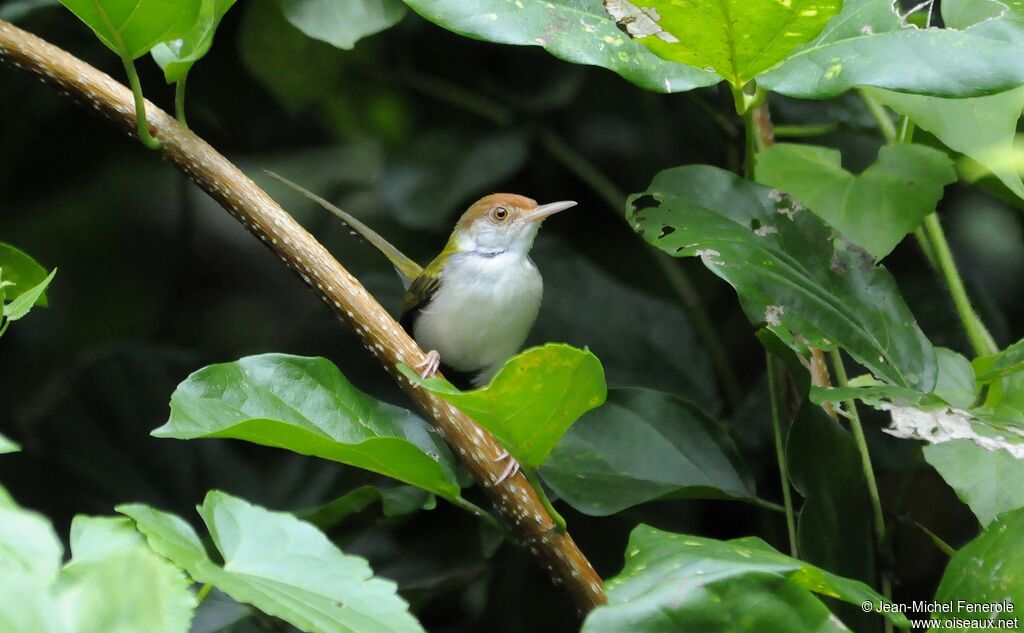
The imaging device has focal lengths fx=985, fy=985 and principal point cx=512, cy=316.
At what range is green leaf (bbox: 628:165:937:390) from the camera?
1528 mm

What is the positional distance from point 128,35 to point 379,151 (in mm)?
1379

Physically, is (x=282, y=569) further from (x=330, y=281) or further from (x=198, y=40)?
(x=198, y=40)

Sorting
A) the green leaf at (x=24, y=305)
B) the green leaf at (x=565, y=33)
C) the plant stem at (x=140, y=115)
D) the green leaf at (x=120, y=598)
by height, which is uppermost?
the green leaf at (x=565, y=33)

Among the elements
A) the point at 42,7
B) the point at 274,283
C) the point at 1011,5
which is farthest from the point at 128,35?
the point at 274,283

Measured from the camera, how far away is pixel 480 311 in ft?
7.59

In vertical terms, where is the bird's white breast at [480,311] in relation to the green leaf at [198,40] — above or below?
below

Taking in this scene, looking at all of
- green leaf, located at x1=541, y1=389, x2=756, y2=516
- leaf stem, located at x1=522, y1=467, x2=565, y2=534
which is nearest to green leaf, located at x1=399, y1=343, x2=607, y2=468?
leaf stem, located at x1=522, y1=467, x2=565, y2=534

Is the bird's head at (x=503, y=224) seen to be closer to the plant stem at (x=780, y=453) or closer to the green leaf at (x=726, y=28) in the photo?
the plant stem at (x=780, y=453)

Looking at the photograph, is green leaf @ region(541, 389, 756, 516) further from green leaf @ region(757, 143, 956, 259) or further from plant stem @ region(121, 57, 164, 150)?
plant stem @ region(121, 57, 164, 150)

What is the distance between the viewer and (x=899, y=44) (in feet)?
4.78

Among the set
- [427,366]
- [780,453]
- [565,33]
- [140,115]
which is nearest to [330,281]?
[427,366]

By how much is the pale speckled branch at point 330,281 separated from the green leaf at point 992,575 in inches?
19.2

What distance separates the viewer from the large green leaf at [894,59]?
137 centimetres

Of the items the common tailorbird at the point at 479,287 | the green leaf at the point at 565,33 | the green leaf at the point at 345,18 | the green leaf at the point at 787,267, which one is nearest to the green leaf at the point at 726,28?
the green leaf at the point at 565,33
